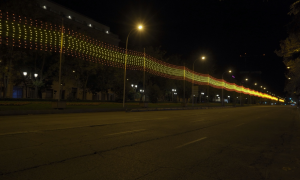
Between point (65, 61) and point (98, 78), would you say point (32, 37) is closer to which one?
point (65, 61)

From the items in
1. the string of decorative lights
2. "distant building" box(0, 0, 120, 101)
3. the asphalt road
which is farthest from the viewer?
"distant building" box(0, 0, 120, 101)

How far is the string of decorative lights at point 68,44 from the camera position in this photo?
1997 cm

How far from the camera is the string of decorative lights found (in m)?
20.0

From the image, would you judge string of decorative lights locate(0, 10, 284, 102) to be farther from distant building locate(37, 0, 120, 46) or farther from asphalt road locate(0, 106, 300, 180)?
distant building locate(37, 0, 120, 46)

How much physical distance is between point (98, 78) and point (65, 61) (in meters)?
7.73

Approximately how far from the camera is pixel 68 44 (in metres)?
26.4

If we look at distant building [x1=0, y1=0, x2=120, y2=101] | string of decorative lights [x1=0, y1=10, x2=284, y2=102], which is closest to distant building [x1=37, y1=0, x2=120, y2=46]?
distant building [x1=0, y1=0, x2=120, y2=101]

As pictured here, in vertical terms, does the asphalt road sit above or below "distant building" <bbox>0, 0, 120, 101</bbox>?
below

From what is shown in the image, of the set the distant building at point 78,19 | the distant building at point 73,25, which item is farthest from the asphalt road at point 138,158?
the distant building at point 78,19

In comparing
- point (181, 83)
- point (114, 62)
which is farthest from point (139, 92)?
point (114, 62)

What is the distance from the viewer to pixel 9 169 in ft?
15.3

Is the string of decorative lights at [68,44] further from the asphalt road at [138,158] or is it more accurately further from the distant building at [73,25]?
the asphalt road at [138,158]

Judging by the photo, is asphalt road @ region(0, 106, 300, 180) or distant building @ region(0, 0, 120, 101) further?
distant building @ region(0, 0, 120, 101)

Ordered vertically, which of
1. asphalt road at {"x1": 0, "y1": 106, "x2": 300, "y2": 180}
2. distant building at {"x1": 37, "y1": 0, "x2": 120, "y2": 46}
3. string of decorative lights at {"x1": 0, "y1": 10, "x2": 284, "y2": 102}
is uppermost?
distant building at {"x1": 37, "y1": 0, "x2": 120, "y2": 46}
